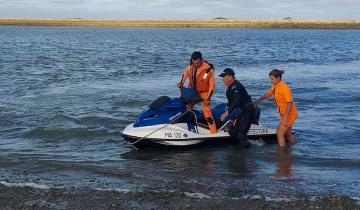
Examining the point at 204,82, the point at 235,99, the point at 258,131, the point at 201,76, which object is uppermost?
the point at 201,76

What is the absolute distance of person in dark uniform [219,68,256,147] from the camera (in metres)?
9.90

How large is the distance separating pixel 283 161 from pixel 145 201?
11.7 feet

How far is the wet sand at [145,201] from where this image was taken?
6781 mm

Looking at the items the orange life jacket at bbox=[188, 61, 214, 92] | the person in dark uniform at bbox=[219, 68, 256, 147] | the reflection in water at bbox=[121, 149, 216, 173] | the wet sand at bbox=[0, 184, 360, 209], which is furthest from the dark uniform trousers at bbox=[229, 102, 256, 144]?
the wet sand at bbox=[0, 184, 360, 209]

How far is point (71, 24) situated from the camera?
156 m

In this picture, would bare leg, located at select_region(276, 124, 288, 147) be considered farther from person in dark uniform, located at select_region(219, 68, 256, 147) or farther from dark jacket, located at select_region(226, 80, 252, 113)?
dark jacket, located at select_region(226, 80, 252, 113)

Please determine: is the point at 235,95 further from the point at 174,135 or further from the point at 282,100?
the point at 174,135

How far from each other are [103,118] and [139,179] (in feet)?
18.5

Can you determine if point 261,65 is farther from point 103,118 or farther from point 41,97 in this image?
point 103,118

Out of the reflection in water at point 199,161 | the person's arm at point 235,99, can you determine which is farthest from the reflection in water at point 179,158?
the person's arm at point 235,99

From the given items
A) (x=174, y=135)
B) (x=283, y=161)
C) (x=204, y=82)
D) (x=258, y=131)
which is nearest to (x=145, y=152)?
(x=174, y=135)

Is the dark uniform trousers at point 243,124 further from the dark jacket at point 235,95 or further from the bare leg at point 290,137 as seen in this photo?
the bare leg at point 290,137

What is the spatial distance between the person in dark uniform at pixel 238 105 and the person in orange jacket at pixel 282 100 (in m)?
0.34

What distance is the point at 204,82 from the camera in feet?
33.5
